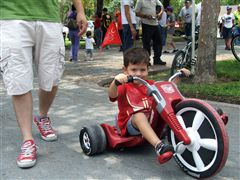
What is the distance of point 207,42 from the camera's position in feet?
22.0

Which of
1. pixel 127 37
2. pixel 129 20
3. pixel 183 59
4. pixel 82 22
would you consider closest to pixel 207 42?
pixel 183 59

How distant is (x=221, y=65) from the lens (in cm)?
865

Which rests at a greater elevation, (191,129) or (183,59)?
(191,129)

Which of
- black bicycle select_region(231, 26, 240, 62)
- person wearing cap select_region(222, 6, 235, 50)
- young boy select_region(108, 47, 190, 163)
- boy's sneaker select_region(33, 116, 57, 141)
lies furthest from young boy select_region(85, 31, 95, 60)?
young boy select_region(108, 47, 190, 163)

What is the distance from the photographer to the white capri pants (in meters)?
3.45

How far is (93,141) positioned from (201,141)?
3.11 feet

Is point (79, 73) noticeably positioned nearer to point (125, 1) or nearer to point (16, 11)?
point (125, 1)

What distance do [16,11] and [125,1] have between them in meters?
5.22

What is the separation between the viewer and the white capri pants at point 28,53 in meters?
3.45

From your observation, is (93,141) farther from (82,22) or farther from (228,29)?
(228,29)

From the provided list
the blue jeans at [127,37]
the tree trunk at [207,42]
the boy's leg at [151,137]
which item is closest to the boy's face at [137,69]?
the boy's leg at [151,137]

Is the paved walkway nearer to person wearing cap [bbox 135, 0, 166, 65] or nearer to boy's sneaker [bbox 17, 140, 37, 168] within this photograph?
boy's sneaker [bbox 17, 140, 37, 168]

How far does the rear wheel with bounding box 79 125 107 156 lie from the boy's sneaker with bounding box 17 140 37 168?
17.4 inches

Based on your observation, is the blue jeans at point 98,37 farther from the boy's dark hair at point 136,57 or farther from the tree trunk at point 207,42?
the boy's dark hair at point 136,57
